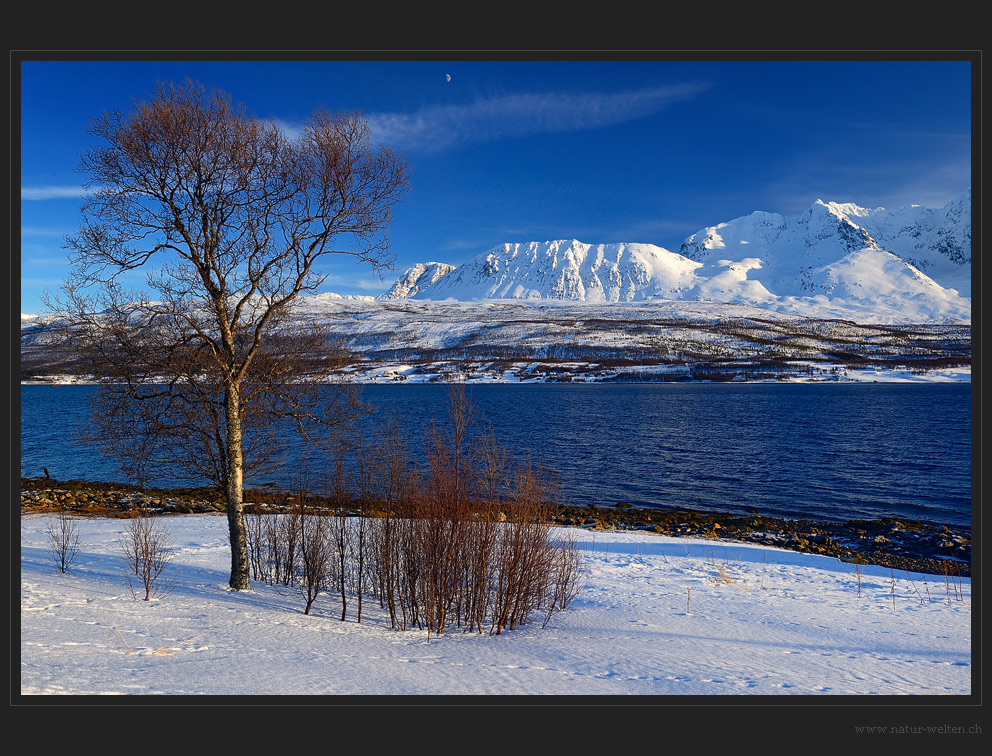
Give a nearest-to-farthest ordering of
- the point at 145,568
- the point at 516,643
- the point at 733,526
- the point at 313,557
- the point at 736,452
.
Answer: the point at 516,643 → the point at 313,557 → the point at 145,568 → the point at 733,526 → the point at 736,452

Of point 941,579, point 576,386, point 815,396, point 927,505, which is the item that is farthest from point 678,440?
point 576,386

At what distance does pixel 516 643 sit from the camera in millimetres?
8602

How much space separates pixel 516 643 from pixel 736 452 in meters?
40.4

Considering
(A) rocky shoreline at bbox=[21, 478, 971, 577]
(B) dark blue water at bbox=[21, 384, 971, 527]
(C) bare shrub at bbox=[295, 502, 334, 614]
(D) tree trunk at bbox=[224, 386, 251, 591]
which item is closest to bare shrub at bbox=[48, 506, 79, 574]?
(D) tree trunk at bbox=[224, 386, 251, 591]

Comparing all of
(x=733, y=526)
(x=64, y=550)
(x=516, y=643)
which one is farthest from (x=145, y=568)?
(x=733, y=526)

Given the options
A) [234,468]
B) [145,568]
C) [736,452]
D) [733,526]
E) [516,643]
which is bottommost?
[733,526]

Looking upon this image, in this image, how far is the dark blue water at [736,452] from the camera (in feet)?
95.5

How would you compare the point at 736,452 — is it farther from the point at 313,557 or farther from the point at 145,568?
the point at 145,568

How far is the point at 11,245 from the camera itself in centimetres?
539

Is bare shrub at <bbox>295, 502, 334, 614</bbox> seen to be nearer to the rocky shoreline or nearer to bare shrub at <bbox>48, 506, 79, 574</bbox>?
bare shrub at <bbox>48, 506, 79, 574</bbox>

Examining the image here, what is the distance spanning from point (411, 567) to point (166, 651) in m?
3.75

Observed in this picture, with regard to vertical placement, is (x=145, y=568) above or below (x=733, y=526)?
above

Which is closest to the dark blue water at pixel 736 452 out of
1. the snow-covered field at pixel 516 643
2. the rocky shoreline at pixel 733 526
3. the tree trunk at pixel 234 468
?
the rocky shoreline at pixel 733 526
